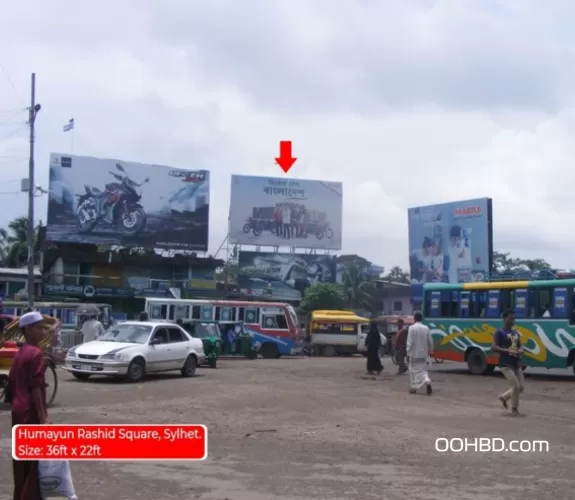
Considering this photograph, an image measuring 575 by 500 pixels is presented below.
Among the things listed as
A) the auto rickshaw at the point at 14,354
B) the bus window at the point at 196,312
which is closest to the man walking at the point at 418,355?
the auto rickshaw at the point at 14,354

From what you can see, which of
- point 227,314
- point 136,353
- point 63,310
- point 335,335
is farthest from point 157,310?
point 136,353

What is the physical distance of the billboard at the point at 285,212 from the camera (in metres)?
55.7

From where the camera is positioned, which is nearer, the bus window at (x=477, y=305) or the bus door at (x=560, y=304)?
the bus door at (x=560, y=304)

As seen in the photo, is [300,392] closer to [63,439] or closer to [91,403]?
[91,403]

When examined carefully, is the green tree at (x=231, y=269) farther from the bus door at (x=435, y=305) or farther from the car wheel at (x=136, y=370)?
the car wheel at (x=136, y=370)

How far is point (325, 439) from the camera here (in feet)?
35.2

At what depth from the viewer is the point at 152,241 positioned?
5222cm

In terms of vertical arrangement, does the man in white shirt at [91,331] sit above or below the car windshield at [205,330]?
above

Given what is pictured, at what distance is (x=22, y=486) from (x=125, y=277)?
47.8 m

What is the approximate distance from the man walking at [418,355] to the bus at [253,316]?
1705 cm

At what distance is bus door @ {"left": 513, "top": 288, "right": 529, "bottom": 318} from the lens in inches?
894

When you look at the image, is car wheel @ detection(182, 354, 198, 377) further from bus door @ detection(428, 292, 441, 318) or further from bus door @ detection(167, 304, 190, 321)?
bus door @ detection(167, 304, 190, 321)

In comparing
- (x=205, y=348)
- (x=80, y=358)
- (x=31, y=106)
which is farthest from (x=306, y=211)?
(x=80, y=358)

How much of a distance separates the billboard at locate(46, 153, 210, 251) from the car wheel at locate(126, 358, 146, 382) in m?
31.1
